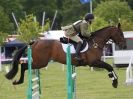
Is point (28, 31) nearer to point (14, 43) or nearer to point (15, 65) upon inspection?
point (14, 43)

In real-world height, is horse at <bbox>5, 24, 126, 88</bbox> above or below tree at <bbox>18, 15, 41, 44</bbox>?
below

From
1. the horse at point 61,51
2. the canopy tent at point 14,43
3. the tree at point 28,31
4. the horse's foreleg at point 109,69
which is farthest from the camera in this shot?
the canopy tent at point 14,43

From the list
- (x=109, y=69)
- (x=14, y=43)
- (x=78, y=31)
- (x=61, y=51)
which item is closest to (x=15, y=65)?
(x=61, y=51)

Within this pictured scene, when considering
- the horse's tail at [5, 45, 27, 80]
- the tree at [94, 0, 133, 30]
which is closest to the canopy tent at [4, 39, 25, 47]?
the tree at [94, 0, 133, 30]

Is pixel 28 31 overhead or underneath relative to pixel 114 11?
underneath

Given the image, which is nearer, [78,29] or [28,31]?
[78,29]

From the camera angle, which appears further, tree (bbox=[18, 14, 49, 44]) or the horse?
tree (bbox=[18, 14, 49, 44])

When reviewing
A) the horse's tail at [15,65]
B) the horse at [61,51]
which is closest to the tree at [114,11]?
the horse at [61,51]

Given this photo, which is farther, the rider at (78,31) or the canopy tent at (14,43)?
the canopy tent at (14,43)

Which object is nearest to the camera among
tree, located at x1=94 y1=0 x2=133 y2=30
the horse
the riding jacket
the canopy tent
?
the riding jacket

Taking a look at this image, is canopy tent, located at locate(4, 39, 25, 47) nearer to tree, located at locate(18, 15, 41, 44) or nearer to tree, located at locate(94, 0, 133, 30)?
tree, located at locate(18, 15, 41, 44)

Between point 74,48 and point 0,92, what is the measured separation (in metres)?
4.15

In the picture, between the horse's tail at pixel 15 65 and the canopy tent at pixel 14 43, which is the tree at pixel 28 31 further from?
the horse's tail at pixel 15 65

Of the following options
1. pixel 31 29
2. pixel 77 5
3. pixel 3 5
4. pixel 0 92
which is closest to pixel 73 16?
pixel 77 5
